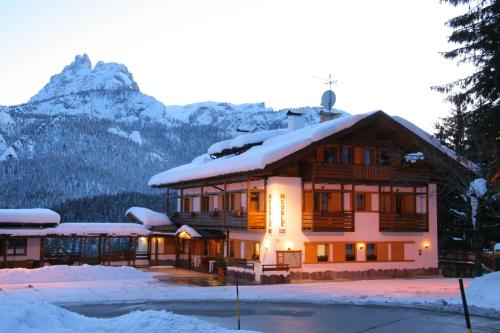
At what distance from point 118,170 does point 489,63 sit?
15919cm

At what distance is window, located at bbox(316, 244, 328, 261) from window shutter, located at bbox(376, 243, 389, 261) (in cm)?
344

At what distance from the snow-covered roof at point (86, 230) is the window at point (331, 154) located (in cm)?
1408

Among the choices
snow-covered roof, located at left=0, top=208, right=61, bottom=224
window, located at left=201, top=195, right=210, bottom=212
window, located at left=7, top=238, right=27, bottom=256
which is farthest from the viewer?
window, located at left=201, top=195, right=210, bottom=212

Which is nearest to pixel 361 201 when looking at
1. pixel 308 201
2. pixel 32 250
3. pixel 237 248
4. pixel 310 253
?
pixel 308 201

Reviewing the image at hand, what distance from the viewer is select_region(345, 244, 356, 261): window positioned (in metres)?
33.3

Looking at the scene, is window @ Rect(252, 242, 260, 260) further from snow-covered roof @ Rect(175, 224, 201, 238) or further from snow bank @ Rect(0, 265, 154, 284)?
snow bank @ Rect(0, 265, 154, 284)

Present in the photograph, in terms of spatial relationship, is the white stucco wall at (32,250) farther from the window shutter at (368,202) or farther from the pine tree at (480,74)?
the pine tree at (480,74)

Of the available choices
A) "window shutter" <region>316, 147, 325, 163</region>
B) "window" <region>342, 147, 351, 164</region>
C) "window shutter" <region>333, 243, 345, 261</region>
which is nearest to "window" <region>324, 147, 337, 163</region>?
"window shutter" <region>316, 147, 325, 163</region>

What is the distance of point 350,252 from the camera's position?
3341 cm

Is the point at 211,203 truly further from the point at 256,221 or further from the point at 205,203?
the point at 256,221

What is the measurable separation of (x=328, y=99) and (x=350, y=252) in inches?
501

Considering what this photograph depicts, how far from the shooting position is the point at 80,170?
531 ft

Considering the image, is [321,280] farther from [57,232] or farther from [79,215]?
[79,215]

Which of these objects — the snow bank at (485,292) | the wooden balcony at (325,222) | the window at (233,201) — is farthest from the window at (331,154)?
the snow bank at (485,292)
